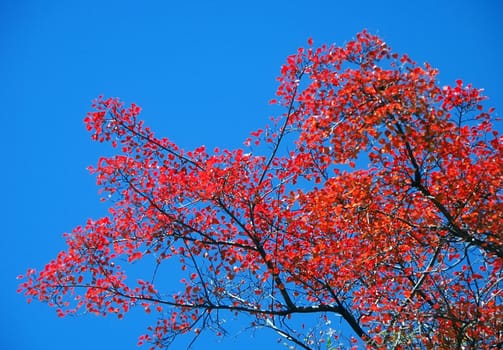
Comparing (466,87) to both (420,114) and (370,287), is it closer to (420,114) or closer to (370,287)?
(420,114)

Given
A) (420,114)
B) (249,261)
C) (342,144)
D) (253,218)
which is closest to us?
(420,114)

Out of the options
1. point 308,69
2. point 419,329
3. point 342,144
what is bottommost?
point 419,329

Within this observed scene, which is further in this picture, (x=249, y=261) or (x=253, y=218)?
(x=249, y=261)

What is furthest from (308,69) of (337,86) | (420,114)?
(420,114)

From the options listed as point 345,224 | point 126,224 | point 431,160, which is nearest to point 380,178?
point 431,160

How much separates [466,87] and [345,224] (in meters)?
2.57

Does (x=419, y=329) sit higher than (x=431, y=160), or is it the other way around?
(x=431, y=160)

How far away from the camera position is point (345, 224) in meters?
8.25

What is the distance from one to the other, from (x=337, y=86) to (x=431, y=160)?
4.93ft

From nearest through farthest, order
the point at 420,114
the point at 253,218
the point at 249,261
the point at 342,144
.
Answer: the point at 420,114, the point at 342,144, the point at 253,218, the point at 249,261

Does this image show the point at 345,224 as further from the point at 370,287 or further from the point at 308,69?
the point at 308,69

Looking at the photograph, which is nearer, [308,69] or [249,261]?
[308,69]

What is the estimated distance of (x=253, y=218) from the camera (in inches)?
320

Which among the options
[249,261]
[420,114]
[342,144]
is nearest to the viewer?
[420,114]
